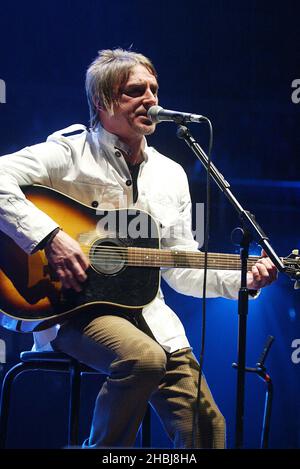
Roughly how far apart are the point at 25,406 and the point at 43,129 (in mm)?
1785

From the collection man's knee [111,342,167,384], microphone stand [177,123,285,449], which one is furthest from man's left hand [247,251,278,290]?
man's knee [111,342,167,384]

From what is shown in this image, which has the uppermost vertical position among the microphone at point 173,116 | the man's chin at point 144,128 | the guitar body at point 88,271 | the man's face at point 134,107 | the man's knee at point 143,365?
the man's face at point 134,107

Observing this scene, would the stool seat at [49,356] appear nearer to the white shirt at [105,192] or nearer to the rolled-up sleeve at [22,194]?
the white shirt at [105,192]

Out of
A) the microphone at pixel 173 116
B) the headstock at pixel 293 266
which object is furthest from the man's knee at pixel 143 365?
the microphone at pixel 173 116

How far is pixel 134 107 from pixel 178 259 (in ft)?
2.47

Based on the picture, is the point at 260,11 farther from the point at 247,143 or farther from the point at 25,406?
the point at 25,406

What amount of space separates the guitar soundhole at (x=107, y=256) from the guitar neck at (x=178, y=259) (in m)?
0.04

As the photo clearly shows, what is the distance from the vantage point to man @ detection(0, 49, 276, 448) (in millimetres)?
2434

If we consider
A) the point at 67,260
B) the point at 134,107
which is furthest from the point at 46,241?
the point at 134,107

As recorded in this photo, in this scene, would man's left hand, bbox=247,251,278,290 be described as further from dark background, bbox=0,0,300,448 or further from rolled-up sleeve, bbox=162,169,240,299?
dark background, bbox=0,0,300,448

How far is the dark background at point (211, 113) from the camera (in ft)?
13.4

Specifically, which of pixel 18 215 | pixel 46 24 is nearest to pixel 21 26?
pixel 46 24

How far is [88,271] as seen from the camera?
2.61 metres

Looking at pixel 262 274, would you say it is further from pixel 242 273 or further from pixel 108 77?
pixel 108 77
